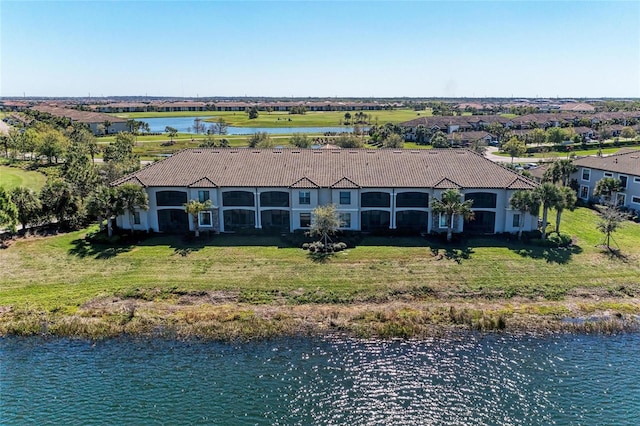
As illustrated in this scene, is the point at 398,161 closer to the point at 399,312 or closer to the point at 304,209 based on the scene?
the point at 304,209

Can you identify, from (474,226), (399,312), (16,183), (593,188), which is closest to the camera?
A: (399,312)

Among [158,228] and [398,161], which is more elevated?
[398,161]

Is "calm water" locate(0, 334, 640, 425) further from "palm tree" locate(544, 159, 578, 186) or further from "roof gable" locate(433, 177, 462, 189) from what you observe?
"palm tree" locate(544, 159, 578, 186)

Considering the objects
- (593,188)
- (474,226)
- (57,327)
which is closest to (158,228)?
(57,327)

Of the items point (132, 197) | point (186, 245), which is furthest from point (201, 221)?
point (132, 197)

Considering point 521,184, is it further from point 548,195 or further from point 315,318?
point 315,318

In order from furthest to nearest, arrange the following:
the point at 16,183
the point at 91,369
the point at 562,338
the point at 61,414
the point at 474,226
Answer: the point at 16,183, the point at 474,226, the point at 562,338, the point at 91,369, the point at 61,414
